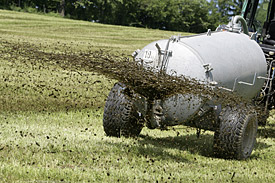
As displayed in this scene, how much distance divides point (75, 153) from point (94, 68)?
1.07 meters

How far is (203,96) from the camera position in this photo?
19.7 feet

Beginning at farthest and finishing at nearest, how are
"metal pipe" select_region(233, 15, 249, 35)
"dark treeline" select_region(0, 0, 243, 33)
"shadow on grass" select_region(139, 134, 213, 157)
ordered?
"dark treeline" select_region(0, 0, 243, 33)
"metal pipe" select_region(233, 15, 249, 35)
"shadow on grass" select_region(139, 134, 213, 157)

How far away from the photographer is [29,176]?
469 centimetres

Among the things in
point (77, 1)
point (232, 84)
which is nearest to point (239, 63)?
point (232, 84)

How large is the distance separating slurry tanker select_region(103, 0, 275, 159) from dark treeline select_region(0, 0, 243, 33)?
48934 mm

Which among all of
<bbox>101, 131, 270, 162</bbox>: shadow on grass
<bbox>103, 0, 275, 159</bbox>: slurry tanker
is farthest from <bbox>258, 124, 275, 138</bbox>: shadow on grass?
<bbox>103, 0, 275, 159</bbox>: slurry tanker

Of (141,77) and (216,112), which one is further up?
(141,77)

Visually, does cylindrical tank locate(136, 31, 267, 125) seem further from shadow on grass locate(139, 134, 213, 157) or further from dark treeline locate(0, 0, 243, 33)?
dark treeline locate(0, 0, 243, 33)

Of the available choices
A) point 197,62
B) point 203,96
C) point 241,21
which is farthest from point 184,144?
point 241,21

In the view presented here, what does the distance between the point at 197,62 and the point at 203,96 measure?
0.44 metres

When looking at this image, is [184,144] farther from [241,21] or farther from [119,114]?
[241,21]

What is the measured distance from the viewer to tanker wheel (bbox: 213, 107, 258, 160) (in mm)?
6332

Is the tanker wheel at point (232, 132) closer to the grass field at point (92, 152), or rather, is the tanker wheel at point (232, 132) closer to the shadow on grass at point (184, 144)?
the grass field at point (92, 152)

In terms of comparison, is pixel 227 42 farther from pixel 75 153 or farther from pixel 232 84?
pixel 75 153
